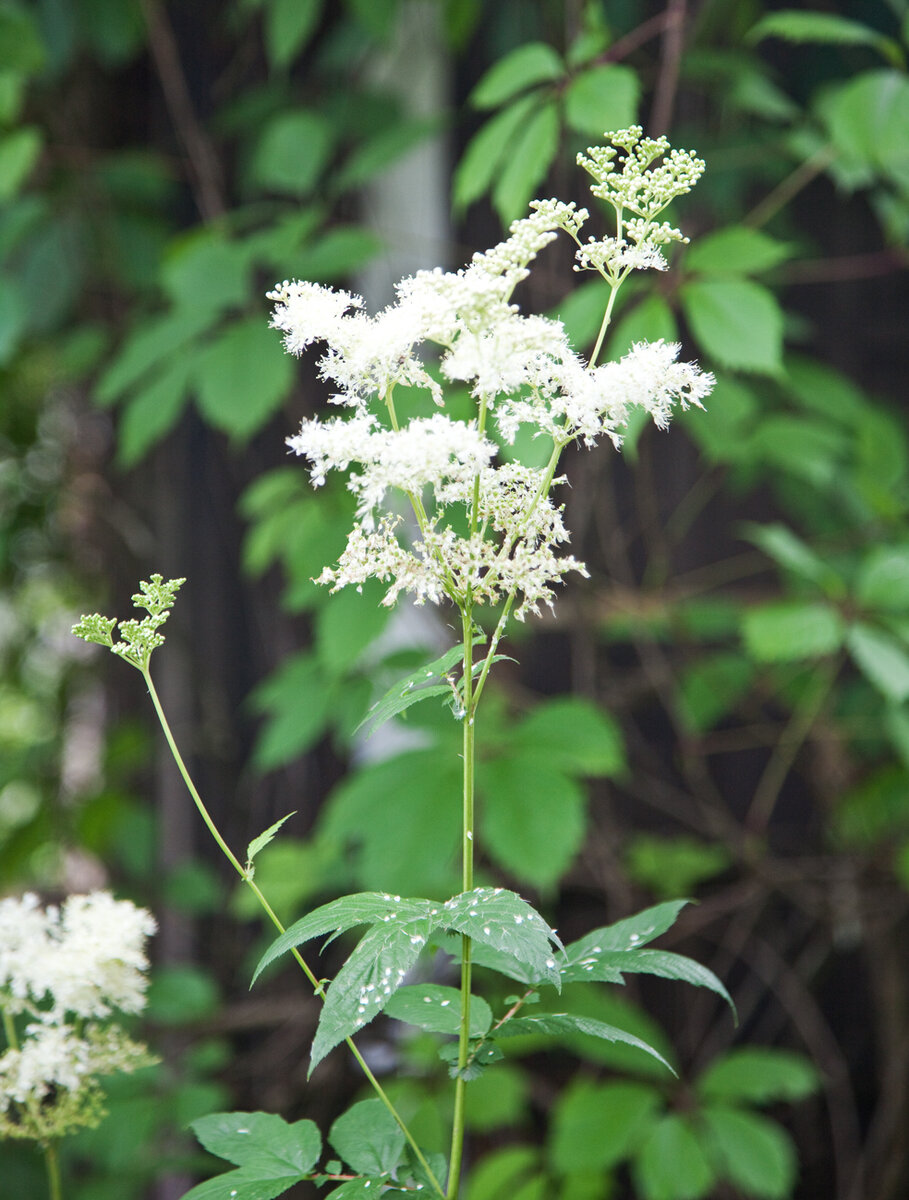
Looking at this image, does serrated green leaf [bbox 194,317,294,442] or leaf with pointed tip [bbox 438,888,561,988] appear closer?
leaf with pointed tip [bbox 438,888,561,988]

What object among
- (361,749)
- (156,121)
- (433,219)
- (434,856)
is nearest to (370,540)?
(434,856)

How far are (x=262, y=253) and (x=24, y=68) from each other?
50 cm

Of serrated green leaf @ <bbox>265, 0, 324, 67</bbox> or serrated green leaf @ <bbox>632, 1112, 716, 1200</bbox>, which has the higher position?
serrated green leaf @ <bbox>265, 0, 324, 67</bbox>

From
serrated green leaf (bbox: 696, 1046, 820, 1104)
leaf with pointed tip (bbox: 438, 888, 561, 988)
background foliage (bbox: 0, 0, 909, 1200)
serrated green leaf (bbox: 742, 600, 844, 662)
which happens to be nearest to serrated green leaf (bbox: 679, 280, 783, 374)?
background foliage (bbox: 0, 0, 909, 1200)

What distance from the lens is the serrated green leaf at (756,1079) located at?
1376mm

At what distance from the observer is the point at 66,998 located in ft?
2.15

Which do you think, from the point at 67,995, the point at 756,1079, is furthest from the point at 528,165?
the point at 756,1079

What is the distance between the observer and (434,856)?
1127mm

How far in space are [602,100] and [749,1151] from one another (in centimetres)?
132

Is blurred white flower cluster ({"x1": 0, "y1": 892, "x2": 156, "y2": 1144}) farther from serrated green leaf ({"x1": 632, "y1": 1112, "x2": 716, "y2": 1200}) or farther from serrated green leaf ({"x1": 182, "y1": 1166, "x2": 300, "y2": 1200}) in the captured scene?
serrated green leaf ({"x1": 632, "y1": 1112, "x2": 716, "y2": 1200})

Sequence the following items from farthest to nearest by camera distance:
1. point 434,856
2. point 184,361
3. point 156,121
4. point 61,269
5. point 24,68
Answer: point 156,121 < point 61,269 < point 24,68 < point 184,361 < point 434,856

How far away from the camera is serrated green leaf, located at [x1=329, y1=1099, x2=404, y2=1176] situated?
580 mm

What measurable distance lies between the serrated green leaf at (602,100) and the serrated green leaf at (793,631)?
601 mm

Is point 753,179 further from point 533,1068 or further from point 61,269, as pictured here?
point 533,1068
